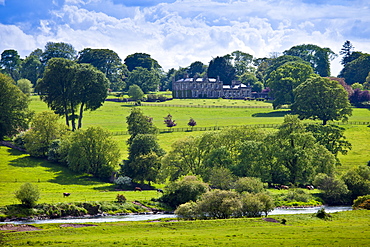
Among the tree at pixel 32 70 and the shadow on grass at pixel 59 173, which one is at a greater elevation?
the tree at pixel 32 70

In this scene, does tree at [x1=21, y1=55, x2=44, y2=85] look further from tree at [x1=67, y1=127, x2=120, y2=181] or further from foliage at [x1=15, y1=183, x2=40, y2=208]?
foliage at [x1=15, y1=183, x2=40, y2=208]

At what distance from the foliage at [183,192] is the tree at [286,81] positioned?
82.6 metres

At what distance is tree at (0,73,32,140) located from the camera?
9712 centimetres

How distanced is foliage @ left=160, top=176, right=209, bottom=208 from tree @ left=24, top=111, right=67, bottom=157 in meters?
32.4

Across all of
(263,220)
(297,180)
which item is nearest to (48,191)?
(263,220)

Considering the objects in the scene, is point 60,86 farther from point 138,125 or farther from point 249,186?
point 249,186

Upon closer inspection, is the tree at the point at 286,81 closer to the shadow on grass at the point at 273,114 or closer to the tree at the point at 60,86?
the shadow on grass at the point at 273,114

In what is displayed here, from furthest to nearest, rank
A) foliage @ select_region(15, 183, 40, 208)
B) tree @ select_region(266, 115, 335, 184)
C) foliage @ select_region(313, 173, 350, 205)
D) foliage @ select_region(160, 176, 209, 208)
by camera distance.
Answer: tree @ select_region(266, 115, 335, 184), foliage @ select_region(313, 173, 350, 205), foliage @ select_region(160, 176, 209, 208), foliage @ select_region(15, 183, 40, 208)

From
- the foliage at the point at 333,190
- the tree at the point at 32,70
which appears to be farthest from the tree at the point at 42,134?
the tree at the point at 32,70

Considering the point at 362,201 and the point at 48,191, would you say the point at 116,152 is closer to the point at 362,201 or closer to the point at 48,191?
the point at 48,191

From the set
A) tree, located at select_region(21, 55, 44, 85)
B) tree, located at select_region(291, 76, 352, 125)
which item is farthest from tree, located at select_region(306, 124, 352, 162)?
tree, located at select_region(21, 55, 44, 85)

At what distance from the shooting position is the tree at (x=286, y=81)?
5723 inches

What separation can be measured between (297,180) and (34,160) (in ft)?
152

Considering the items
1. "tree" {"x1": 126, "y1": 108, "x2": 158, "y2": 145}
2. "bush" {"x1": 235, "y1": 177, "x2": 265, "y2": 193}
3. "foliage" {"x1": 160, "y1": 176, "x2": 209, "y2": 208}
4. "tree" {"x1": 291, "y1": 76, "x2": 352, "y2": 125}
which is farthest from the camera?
"tree" {"x1": 291, "y1": 76, "x2": 352, "y2": 125}
